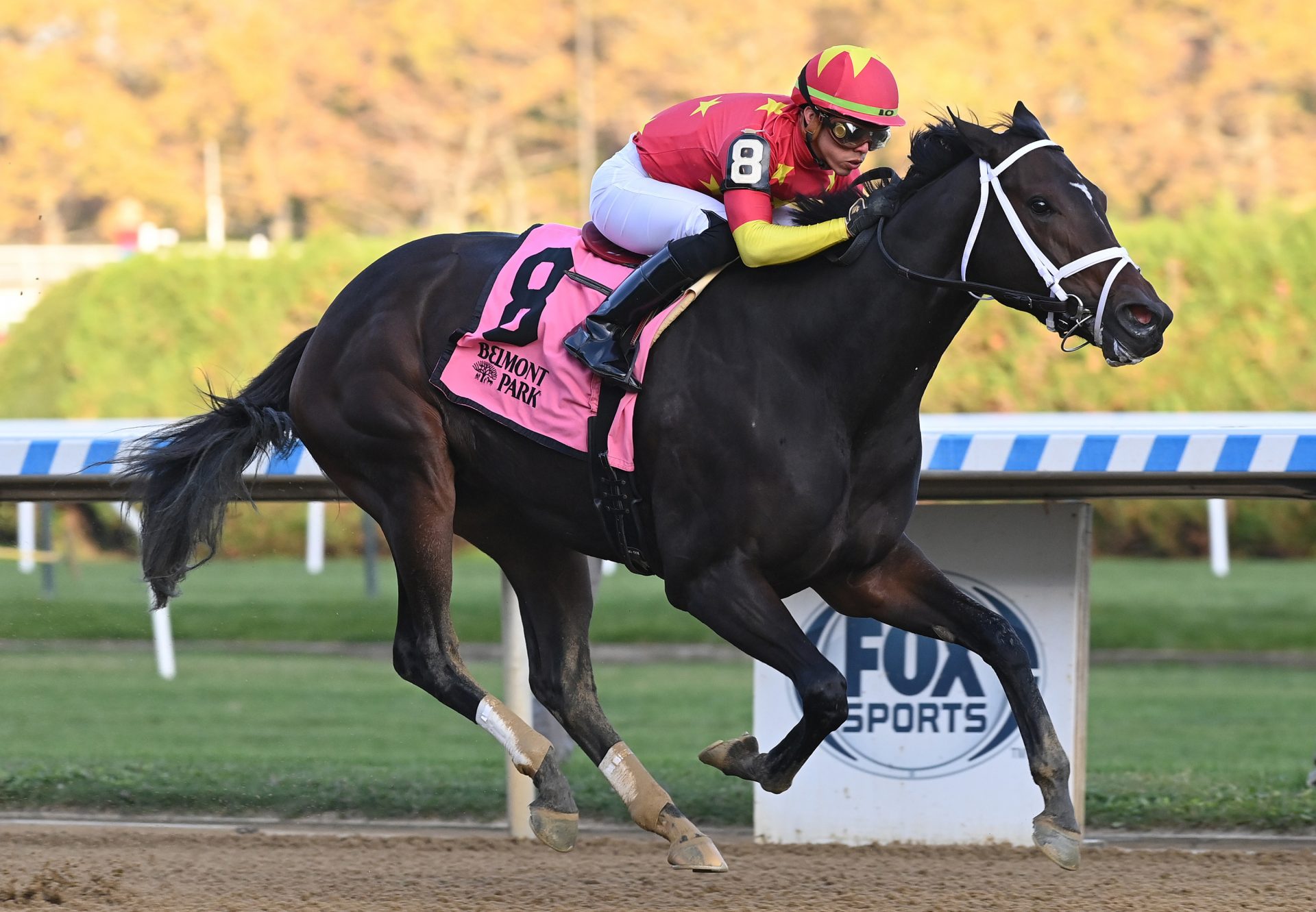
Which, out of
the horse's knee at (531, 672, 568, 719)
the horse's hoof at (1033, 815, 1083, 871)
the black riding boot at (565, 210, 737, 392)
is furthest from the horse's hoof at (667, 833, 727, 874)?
the black riding boot at (565, 210, 737, 392)

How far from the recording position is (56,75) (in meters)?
33.2

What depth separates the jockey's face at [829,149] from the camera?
14.4ft

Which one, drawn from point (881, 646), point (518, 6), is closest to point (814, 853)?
point (881, 646)

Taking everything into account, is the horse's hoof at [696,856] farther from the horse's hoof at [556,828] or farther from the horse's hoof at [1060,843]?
the horse's hoof at [1060,843]

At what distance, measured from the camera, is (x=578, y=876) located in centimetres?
516

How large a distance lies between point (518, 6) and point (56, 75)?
8797mm

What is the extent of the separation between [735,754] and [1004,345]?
11.7 meters

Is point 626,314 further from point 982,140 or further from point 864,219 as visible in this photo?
point 982,140

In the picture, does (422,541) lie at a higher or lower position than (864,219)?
lower

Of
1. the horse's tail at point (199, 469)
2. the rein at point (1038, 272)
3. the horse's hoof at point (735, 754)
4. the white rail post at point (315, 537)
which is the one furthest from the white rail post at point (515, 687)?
the white rail post at point (315, 537)

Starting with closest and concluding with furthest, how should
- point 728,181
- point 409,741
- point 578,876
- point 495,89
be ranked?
point 728,181
point 578,876
point 409,741
point 495,89

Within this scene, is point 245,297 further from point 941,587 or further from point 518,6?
point 518,6

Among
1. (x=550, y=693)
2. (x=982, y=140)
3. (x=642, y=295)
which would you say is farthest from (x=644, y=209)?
(x=550, y=693)

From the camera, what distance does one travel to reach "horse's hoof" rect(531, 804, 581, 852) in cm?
463
